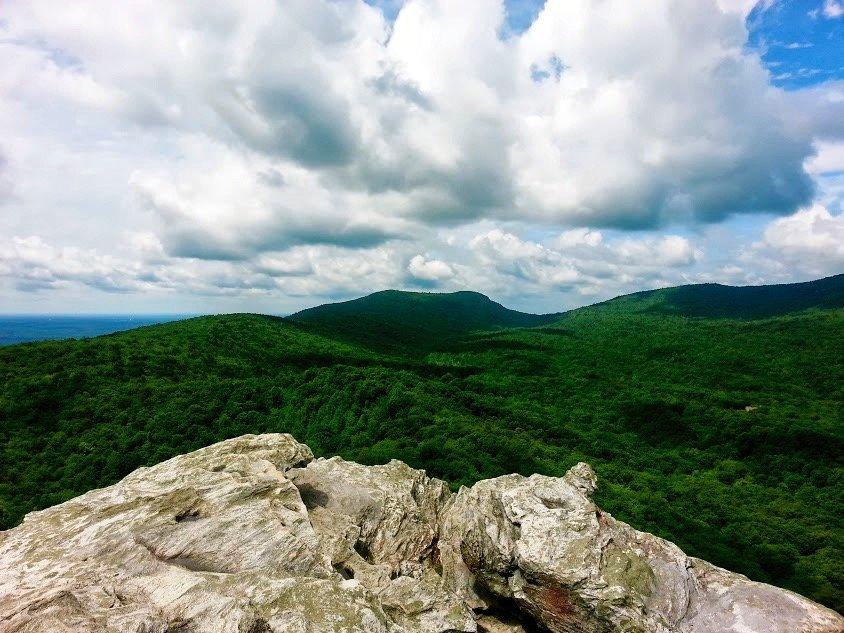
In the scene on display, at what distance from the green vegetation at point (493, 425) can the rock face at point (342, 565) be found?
3243cm

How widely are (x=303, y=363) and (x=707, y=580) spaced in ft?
429

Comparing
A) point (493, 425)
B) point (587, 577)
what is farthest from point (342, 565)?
point (493, 425)

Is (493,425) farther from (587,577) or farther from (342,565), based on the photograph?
(342,565)

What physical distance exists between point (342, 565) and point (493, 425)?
69523 millimetres

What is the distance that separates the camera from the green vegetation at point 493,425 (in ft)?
200

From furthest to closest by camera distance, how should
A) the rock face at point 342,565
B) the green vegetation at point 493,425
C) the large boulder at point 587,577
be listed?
1. the green vegetation at point 493,425
2. the large boulder at point 587,577
3. the rock face at point 342,565

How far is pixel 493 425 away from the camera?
91.2 metres

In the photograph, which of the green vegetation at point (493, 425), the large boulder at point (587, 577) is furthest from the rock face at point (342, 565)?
the green vegetation at point (493, 425)

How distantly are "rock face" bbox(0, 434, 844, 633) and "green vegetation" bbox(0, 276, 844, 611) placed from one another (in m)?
32.4

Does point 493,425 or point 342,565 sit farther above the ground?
point 342,565

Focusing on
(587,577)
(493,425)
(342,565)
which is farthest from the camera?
(493,425)

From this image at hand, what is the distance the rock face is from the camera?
58.7ft

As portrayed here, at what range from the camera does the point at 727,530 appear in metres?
59.5

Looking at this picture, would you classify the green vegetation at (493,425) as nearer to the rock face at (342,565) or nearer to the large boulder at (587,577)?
the rock face at (342,565)
